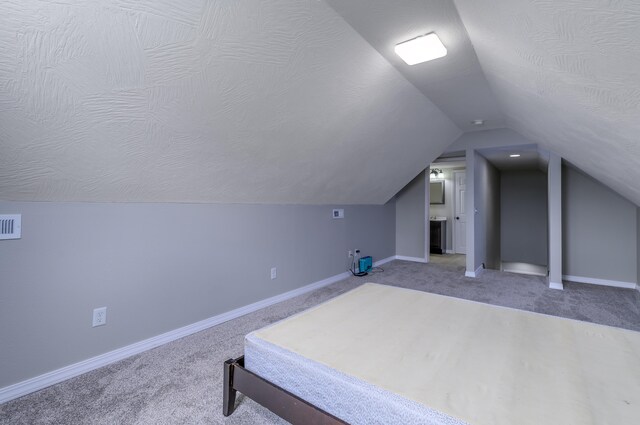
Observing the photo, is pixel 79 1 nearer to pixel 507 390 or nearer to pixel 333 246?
pixel 507 390

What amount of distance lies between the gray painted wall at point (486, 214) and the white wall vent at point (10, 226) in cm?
477

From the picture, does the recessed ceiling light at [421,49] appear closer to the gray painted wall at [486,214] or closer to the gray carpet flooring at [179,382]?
the gray carpet flooring at [179,382]

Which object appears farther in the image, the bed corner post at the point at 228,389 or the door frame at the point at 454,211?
the door frame at the point at 454,211

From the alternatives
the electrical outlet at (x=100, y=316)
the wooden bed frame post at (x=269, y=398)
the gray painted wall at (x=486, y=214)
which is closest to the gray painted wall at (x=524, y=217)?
the gray painted wall at (x=486, y=214)

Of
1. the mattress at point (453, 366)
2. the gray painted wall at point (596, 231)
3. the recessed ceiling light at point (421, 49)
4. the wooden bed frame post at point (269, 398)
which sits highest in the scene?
the recessed ceiling light at point (421, 49)

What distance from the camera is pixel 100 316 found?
197cm

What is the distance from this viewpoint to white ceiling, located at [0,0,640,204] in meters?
1.18

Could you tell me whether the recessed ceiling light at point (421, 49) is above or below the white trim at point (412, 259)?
above

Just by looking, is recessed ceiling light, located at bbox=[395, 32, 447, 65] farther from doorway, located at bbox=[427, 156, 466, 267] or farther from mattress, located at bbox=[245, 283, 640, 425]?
doorway, located at bbox=[427, 156, 466, 267]

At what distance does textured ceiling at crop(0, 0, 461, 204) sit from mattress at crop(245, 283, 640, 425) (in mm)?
1316

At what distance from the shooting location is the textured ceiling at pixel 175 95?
1.21 meters

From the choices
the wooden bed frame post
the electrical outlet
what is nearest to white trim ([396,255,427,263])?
the wooden bed frame post

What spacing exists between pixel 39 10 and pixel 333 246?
3.51m

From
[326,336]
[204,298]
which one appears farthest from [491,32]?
[204,298]
